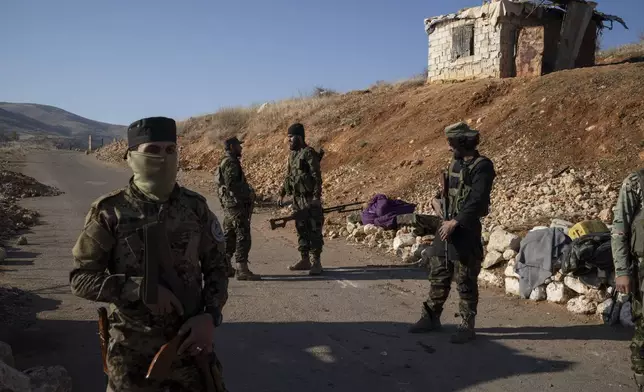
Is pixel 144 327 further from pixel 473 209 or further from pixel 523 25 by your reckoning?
pixel 523 25

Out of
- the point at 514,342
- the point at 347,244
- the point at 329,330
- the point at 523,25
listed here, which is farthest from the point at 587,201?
the point at 523,25

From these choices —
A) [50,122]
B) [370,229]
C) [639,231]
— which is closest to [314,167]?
[370,229]

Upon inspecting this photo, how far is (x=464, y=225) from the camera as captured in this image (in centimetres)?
474

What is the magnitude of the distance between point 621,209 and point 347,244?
661 centimetres

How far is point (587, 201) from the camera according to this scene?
8.65m

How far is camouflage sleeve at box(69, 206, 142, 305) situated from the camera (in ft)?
7.53

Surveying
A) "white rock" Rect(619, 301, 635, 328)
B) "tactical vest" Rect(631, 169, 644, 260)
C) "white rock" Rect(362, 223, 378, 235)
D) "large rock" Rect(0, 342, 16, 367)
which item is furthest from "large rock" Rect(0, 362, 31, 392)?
"white rock" Rect(362, 223, 378, 235)

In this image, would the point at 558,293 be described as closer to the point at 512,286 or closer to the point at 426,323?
the point at 512,286

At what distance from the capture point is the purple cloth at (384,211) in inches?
387

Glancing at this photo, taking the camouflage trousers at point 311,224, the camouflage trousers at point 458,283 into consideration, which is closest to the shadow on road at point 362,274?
the camouflage trousers at point 311,224

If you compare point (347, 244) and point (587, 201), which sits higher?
point (587, 201)

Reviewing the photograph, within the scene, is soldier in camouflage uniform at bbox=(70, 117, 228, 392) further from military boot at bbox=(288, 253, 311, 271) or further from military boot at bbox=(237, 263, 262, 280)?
military boot at bbox=(288, 253, 311, 271)

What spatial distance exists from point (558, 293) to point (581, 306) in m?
0.35

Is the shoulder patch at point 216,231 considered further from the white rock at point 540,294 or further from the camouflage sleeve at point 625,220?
the white rock at point 540,294
